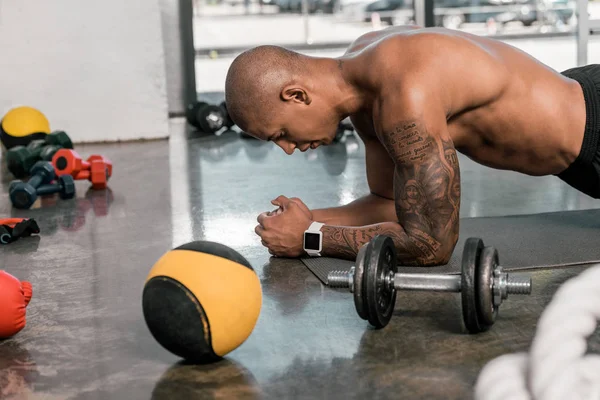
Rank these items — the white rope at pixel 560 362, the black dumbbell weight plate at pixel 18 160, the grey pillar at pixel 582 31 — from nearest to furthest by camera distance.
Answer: the white rope at pixel 560 362 → the black dumbbell weight plate at pixel 18 160 → the grey pillar at pixel 582 31

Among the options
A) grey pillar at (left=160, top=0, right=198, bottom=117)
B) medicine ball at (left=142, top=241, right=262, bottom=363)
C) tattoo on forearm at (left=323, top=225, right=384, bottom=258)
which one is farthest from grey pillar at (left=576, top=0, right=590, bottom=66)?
medicine ball at (left=142, top=241, right=262, bottom=363)

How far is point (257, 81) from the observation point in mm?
2164

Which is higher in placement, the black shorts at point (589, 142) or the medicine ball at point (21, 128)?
the black shorts at point (589, 142)

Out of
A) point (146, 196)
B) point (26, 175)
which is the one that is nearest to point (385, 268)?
point (146, 196)

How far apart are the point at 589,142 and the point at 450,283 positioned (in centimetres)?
84

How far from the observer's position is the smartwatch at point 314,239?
243 centimetres

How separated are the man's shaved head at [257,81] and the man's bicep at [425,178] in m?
0.32

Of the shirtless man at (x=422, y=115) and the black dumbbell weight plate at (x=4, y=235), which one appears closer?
the shirtless man at (x=422, y=115)

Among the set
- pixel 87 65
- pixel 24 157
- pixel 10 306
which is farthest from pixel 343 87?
pixel 87 65

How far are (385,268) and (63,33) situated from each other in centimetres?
408

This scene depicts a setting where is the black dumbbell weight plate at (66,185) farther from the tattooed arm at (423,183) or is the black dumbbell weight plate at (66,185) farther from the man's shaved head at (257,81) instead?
the tattooed arm at (423,183)

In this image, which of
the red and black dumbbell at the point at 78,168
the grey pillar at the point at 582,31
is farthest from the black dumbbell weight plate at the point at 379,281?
the grey pillar at the point at 582,31

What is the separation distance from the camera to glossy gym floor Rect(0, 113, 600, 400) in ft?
5.49

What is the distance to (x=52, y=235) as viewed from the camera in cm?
303
